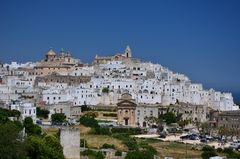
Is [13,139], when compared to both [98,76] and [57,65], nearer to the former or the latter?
[98,76]

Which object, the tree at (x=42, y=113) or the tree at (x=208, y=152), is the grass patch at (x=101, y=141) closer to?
the tree at (x=208, y=152)

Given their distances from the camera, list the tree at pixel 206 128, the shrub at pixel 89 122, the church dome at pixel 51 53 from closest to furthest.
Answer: the shrub at pixel 89 122 < the tree at pixel 206 128 < the church dome at pixel 51 53

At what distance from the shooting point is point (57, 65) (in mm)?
84125

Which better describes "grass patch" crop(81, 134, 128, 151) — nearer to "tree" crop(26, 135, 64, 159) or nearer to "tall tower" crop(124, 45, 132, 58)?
"tree" crop(26, 135, 64, 159)

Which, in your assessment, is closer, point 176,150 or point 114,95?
point 176,150

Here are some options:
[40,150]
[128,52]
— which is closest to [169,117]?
[128,52]

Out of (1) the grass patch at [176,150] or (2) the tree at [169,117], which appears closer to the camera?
(1) the grass patch at [176,150]

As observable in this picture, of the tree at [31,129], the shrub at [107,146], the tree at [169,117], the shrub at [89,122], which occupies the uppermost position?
the tree at [169,117]

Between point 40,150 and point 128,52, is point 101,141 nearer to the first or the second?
point 40,150

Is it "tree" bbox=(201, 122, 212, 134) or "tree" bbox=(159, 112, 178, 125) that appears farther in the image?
"tree" bbox=(201, 122, 212, 134)

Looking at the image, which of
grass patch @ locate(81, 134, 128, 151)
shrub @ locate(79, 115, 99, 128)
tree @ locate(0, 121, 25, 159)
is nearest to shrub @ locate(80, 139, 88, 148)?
grass patch @ locate(81, 134, 128, 151)

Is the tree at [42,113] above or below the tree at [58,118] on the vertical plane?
above

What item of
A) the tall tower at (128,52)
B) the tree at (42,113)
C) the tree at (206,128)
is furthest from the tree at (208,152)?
the tall tower at (128,52)

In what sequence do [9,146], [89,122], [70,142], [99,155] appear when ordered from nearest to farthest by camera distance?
[9,146] → [70,142] → [99,155] → [89,122]
